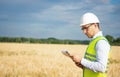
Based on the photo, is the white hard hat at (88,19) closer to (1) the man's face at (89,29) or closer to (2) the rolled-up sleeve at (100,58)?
(1) the man's face at (89,29)

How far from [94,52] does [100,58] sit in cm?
16

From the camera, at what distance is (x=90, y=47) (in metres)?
3.52

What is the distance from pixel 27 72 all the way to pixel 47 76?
1.02 meters

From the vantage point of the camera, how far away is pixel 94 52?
3.46 metres

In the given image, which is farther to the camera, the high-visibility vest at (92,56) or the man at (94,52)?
the high-visibility vest at (92,56)

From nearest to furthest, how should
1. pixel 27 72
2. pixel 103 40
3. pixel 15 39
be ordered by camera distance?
pixel 103 40, pixel 27 72, pixel 15 39

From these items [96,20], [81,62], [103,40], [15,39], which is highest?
[96,20]

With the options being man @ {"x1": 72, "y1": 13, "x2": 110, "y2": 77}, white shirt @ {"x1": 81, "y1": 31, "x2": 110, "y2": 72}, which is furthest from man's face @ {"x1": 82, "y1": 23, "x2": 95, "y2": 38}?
white shirt @ {"x1": 81, "y1": 31, "x2": 110, "y2": 72}

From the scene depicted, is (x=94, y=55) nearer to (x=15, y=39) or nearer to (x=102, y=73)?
(x=102, y=73)

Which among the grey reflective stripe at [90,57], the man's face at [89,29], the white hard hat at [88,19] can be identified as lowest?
the grey reflective stripe at [90,57]

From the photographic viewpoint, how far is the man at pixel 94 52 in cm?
332

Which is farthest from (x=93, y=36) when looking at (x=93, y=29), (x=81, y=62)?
(x=81, y=62)

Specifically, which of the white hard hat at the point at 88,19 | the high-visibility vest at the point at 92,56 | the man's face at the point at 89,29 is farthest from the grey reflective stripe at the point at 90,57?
the white hard hat at the point at 88,19

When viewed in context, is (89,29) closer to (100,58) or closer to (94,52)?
(94,52)
